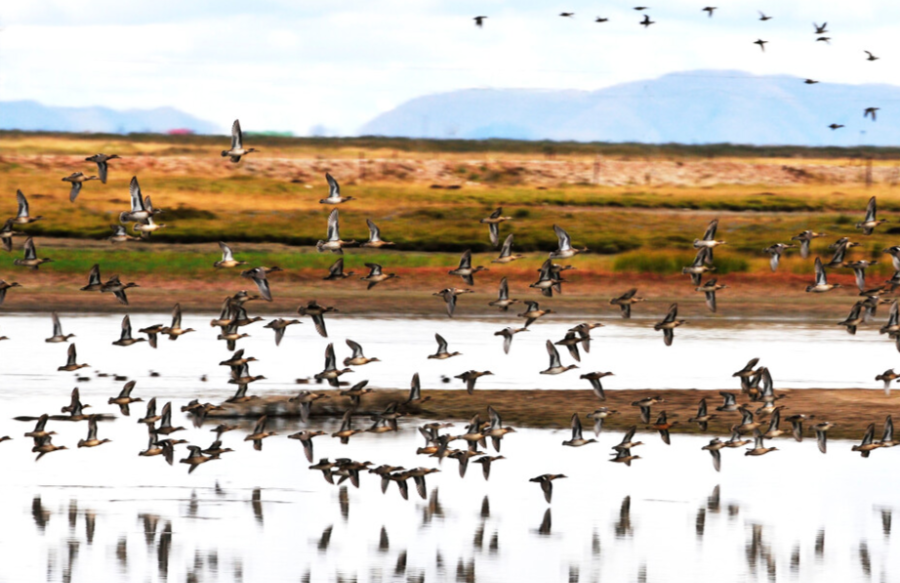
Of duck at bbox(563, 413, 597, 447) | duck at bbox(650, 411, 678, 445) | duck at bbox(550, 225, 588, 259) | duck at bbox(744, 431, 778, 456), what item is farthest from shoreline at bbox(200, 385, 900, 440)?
duck at bbox(563, 413, 597, 447)

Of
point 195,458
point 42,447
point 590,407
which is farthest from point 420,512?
point 590,407

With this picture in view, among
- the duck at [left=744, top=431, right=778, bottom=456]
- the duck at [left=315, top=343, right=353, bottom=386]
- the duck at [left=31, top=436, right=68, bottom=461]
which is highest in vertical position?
the duck at [left=315, top=343, right=353, bottom=386]

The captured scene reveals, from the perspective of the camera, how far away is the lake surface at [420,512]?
2238 cm

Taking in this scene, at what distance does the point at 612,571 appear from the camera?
2233 centimetres

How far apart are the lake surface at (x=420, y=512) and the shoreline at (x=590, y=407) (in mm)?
884

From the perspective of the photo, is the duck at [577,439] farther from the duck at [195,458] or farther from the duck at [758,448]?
the duck at [195,458]

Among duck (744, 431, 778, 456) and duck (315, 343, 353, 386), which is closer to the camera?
duck (744, 431, 778, 456)

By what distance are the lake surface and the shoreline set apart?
88cm

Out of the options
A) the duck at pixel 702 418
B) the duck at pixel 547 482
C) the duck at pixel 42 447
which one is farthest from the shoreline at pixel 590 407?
the duck at pixel 547 482

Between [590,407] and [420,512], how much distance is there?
981 cm

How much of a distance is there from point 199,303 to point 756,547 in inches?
1405

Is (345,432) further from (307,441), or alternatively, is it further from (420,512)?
(420,512)

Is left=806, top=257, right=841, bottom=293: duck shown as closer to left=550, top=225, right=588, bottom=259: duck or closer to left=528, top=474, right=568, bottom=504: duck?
Result: left=550, top=225, right=588, bottom=259: duck

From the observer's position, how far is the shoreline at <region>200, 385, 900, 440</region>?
33219 mm
